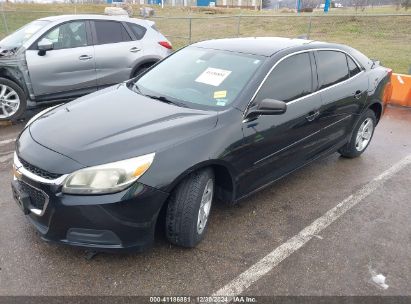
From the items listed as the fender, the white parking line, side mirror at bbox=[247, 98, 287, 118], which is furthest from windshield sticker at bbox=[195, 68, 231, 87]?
the white parking line

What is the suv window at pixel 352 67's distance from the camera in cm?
455

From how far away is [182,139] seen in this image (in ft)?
9.08

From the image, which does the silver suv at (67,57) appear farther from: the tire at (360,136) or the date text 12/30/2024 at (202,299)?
the date text 12/30/2024 at (202,299)

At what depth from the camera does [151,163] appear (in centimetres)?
258

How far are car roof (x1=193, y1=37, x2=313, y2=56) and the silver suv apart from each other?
2.82 metres

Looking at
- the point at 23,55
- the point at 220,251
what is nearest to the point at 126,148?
the point at 220,251

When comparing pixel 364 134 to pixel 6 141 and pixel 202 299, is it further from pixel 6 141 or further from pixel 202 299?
pixel 6 141

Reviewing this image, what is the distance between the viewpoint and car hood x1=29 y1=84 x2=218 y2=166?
2613 mm

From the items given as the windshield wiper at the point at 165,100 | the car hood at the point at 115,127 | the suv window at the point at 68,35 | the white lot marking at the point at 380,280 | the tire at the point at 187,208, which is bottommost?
the white lot marking at the point at 380,280

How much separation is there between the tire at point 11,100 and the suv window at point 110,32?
1607mm

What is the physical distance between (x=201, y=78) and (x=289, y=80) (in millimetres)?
881

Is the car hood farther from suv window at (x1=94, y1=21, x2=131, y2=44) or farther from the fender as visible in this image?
suv window at (x1=94, y1=21, x2=131, y2=44)

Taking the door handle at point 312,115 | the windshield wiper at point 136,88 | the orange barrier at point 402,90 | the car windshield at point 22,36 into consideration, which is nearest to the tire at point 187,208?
the windshield wiper at point 136,88

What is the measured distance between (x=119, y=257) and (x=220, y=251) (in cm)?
82
